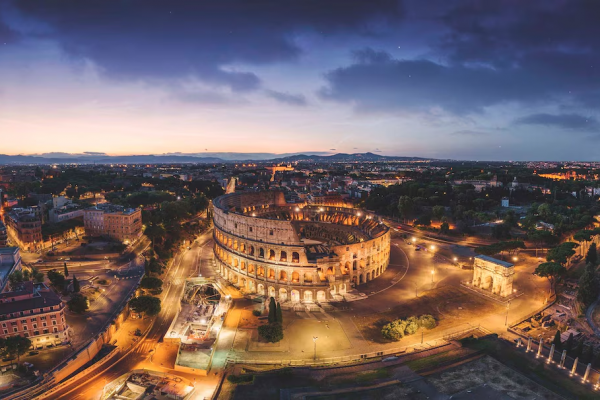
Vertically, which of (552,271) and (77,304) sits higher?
(552,271)

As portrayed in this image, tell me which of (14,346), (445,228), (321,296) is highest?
(445,228)

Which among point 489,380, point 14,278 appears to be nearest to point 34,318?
point 14,278

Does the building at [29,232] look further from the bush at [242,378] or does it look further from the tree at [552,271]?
the tree at [552,271]

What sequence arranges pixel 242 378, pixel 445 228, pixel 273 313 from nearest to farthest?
pixel 242 378 < pixel 273 313 < pixel 445 228

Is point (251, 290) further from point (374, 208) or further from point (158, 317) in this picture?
point (374, 208)

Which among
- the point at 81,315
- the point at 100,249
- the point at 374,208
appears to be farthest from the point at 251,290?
the point at 374,208

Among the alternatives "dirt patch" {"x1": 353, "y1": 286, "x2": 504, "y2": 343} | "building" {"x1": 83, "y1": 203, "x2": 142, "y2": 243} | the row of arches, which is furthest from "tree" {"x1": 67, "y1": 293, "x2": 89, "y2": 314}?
"building" {"x1": 83, "y1": 203, "x2": 142, "y2": 243}

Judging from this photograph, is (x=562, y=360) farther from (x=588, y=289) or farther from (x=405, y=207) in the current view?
(x=405, y=207)

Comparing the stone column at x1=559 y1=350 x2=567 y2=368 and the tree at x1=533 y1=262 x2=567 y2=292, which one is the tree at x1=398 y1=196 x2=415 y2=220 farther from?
the stone column at x1=559 y1=350 x2=567 y2=368

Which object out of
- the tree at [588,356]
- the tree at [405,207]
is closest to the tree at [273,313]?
the tree at [588,356]
